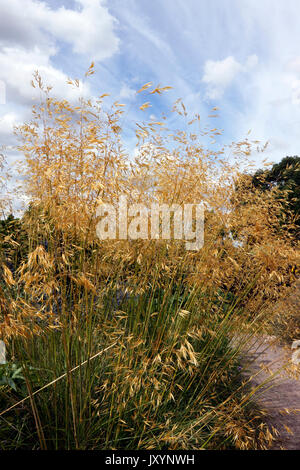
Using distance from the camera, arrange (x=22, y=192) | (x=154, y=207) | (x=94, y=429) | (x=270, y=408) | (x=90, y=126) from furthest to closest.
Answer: (x=270, y=408) < (x=22, y=192) < (x=154, y=207) < (x=90, y=126) < (x=94, y=429)

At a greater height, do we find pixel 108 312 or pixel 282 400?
pixel 108 312

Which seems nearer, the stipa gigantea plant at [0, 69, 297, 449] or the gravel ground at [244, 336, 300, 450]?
the stipa gigantea plant at [0, 69, 297, 449]

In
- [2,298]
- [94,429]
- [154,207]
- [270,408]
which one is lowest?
[270,408]

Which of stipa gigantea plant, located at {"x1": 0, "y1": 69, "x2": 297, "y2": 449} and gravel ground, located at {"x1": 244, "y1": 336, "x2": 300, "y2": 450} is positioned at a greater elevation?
stipa gigantea plant, located at {"x1": 0, "y1": 69, "x2": 297, "y2": 449}

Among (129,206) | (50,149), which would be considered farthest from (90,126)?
(129,206)

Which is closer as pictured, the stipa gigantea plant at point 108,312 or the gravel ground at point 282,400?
the stipa gigantea plant at point 108,312

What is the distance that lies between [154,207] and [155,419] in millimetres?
1642

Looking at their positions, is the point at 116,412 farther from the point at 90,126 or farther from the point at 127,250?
the point at 90,126

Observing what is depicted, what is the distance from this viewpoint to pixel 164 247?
Answer: 254 centimetres

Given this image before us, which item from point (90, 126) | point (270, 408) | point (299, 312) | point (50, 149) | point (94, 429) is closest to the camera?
point (94, 429)

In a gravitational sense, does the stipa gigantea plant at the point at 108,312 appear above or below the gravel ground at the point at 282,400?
above

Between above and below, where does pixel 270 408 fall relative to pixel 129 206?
below

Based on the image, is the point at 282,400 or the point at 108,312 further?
the point at 282,400
